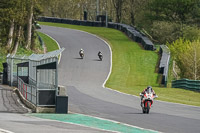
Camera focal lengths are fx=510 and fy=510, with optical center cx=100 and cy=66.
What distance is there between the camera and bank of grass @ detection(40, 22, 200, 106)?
33750 mm

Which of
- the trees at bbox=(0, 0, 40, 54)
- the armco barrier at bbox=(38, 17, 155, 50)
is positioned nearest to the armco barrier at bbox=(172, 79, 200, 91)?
the trees at bbox=(0, 0, 40, 54)

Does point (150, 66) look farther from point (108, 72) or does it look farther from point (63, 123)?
point (63, 123)

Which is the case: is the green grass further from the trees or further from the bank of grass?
the bank of grass

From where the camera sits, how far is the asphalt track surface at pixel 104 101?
18625mm

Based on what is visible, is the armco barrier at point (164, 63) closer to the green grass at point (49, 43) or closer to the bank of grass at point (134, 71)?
the bank of grass at point (134, 71)

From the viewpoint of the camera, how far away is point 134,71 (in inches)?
1813

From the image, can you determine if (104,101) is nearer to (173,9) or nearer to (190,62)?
(190,62)

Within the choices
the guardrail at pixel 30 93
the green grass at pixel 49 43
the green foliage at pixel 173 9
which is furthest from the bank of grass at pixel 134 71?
the green foliage at pixel 173 9

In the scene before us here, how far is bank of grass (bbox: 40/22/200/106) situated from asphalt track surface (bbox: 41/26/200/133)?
1075mm

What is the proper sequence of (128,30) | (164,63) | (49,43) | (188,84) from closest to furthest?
1. (188,84)
2. (164,63)
3. (49,43)
4. (128,30)

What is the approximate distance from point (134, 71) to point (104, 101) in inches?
762

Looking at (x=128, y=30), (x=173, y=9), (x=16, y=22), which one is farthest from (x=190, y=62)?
(x=173, y=9)

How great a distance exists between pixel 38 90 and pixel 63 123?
11.6ft

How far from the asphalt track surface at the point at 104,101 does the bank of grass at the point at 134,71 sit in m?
1.07
